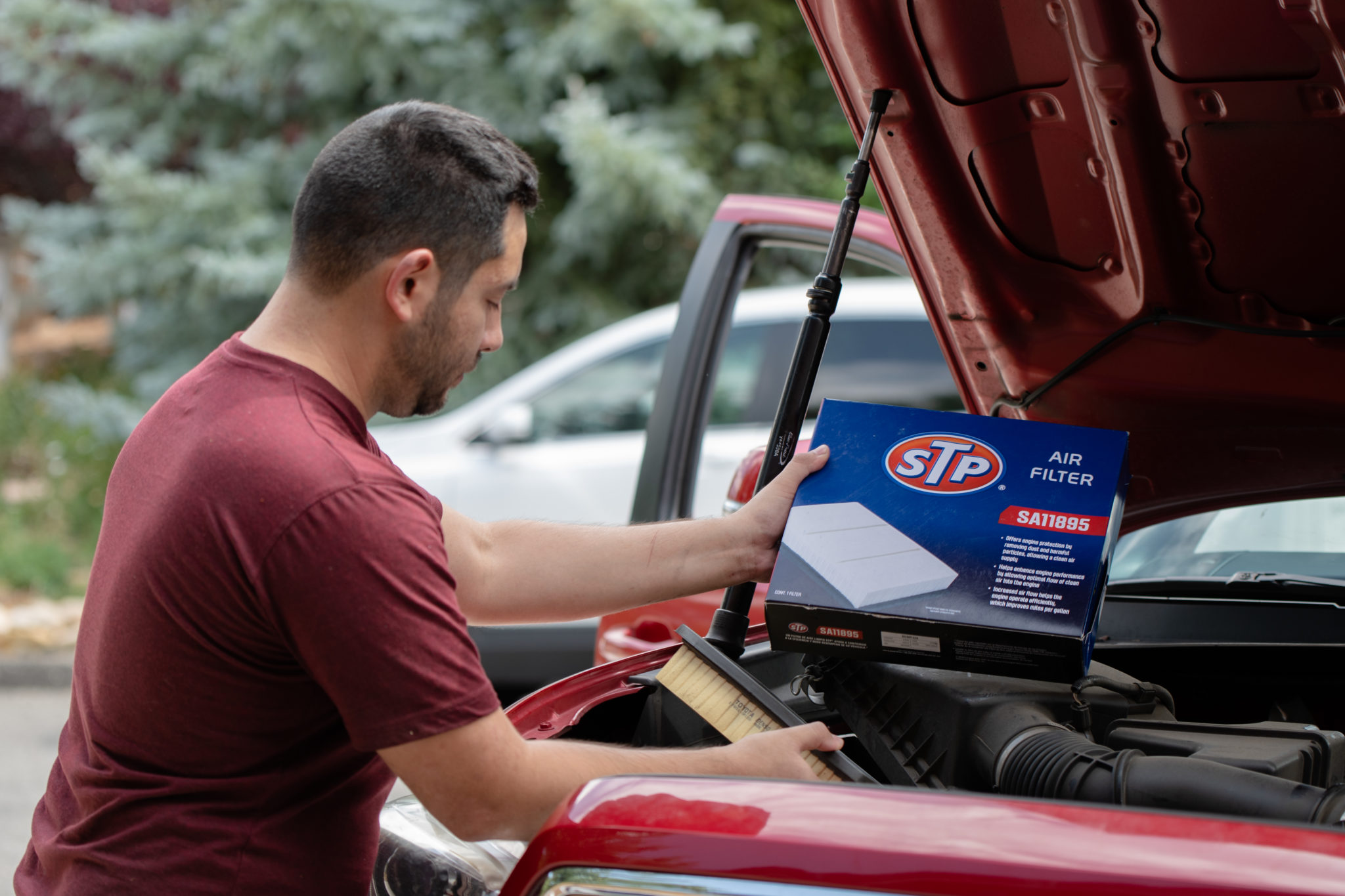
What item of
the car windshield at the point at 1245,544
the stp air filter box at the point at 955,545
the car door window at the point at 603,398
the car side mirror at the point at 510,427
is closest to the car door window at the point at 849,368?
the car door window at the point at 603,398

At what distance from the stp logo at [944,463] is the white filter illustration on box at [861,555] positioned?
0.09 metres

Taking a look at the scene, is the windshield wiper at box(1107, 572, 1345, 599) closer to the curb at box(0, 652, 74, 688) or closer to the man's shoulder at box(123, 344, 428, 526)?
the man's shoulder at box(123, 344, 428, 526)

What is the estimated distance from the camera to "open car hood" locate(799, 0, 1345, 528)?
1.81 metres

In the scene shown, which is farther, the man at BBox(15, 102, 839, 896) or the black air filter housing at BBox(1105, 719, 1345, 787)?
the black air filter housing at BBox(1105, 719, 1345, 787)

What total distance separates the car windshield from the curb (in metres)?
5.52

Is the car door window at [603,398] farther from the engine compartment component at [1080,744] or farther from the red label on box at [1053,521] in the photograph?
the red label on box at [1053,521]

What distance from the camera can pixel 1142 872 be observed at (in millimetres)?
1095

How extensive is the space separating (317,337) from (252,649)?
0.40 metres

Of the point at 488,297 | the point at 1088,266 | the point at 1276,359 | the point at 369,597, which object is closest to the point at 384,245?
the point at 488,297

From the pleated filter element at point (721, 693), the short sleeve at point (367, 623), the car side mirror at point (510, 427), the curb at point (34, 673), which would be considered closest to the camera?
the short sleeve at point (367, 623)

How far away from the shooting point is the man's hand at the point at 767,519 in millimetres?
1978

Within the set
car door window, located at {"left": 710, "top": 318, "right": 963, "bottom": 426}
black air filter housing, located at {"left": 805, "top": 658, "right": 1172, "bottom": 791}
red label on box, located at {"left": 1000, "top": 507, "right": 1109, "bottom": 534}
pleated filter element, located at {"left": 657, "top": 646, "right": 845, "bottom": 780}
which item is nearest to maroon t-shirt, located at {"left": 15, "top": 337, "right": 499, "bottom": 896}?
pleated filter element, located at {"left": 657, "top": 646, "right": 845, "bottom": 780}

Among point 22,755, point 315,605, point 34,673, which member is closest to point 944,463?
point 315,605

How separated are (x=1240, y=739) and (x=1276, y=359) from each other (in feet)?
2.62
